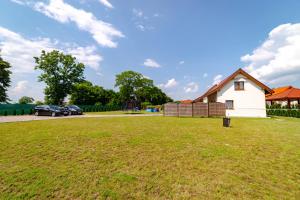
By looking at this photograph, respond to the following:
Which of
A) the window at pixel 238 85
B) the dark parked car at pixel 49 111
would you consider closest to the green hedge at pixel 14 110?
the dark parked car at pixel 49 111

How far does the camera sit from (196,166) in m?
4.36

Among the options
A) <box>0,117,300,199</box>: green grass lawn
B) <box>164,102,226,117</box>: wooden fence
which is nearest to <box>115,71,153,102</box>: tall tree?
<box>164,102,226,117</box>: wooden fence

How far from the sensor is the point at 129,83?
2296 inches

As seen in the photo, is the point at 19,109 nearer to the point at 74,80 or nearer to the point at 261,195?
the point at 74,80

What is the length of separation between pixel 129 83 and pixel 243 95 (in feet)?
139

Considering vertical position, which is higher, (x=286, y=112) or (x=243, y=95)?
(x=243, y=95)

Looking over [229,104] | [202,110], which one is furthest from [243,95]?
[202,110]

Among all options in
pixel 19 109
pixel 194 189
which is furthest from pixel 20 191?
pixel 19 109

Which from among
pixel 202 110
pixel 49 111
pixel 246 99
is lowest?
pixel 49 111

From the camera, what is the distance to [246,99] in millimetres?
21078

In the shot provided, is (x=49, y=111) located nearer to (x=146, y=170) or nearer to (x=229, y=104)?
(x=146, y=170)

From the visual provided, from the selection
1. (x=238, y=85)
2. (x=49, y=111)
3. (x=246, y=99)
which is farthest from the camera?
(x=49, y=111)

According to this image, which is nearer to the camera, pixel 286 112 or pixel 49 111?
pixel 49 111

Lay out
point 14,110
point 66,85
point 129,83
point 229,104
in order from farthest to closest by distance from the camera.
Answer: point 129,83 → point 66,85 → point 14,110 → point 229,104
